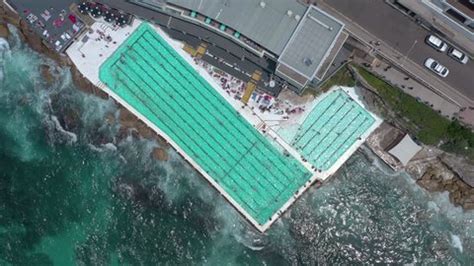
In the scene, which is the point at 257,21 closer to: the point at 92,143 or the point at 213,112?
the point at 213,112

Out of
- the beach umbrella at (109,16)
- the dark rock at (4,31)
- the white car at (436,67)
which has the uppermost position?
the white car at (436,67)

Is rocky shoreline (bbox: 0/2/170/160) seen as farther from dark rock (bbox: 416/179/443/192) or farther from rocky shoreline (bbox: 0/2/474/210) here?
dark rock (bbox: 416/179/443/192)

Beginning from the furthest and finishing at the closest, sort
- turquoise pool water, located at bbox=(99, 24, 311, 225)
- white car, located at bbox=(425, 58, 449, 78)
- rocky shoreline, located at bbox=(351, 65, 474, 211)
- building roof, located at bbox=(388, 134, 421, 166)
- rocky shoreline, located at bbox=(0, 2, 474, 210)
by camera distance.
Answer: turquoise pool water, located at bbox=(99, 24, 311, 225) → rocky shoreline, located at bbox=(0, 2, 474, 210) → rocky shoreline, located at bbox=(351, 65, 474, 211) → building roof, located at bbox=(388, 134, 421, 166) → white car, located at bbox=(425, 58, 449, 78)

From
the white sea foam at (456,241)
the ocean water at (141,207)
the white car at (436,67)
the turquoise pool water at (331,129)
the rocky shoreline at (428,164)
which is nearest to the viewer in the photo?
the white car at (436,67)

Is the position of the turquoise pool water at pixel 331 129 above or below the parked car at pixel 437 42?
below

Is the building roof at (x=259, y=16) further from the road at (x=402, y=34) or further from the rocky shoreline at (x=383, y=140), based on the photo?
the rocky shoreline at (x=383, y=140)

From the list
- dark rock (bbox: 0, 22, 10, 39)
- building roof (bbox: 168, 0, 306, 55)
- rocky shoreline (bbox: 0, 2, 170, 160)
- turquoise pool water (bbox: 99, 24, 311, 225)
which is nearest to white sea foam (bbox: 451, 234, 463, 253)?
turquoise pool water (bbox: 99, 24, 311, 225)

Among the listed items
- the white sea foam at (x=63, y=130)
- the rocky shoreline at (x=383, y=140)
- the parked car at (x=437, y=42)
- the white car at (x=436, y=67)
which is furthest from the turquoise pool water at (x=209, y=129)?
the parked car at (x=437, y=42)
